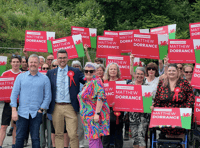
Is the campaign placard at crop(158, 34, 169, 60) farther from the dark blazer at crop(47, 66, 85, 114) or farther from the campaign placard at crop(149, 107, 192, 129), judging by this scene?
the dark blazer at crop(47, 66, 85, 114)

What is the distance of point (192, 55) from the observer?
7203 mm

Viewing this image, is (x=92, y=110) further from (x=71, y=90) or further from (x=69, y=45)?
(x=69, y=45)

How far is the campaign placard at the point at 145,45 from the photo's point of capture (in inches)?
308

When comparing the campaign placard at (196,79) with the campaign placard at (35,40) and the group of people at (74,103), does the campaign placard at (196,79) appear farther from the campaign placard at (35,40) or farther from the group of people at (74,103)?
the campaign placard at (35,40)

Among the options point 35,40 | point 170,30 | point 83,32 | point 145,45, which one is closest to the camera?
point 145,45

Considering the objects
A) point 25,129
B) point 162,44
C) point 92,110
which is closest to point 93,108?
point 92,110

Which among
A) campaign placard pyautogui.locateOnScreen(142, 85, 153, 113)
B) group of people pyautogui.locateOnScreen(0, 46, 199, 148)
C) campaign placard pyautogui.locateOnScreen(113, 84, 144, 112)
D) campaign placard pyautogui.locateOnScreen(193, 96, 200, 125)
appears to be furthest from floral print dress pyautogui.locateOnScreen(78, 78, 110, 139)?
campaign placard pyautogui.locateOnScreen(193, 96, 200, 125)

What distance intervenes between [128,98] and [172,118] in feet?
3.51

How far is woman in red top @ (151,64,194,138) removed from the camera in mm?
5699

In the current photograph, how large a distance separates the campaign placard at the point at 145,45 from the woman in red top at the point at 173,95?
2.01 meters

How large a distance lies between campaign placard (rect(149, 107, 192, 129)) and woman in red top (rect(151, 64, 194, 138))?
7.6 inches

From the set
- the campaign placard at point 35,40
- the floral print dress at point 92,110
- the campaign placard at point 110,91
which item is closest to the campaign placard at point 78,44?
the campaign placard at point 35,40

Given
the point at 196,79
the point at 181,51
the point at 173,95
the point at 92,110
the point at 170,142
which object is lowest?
the point at 170,142

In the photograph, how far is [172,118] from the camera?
18.2 feet
